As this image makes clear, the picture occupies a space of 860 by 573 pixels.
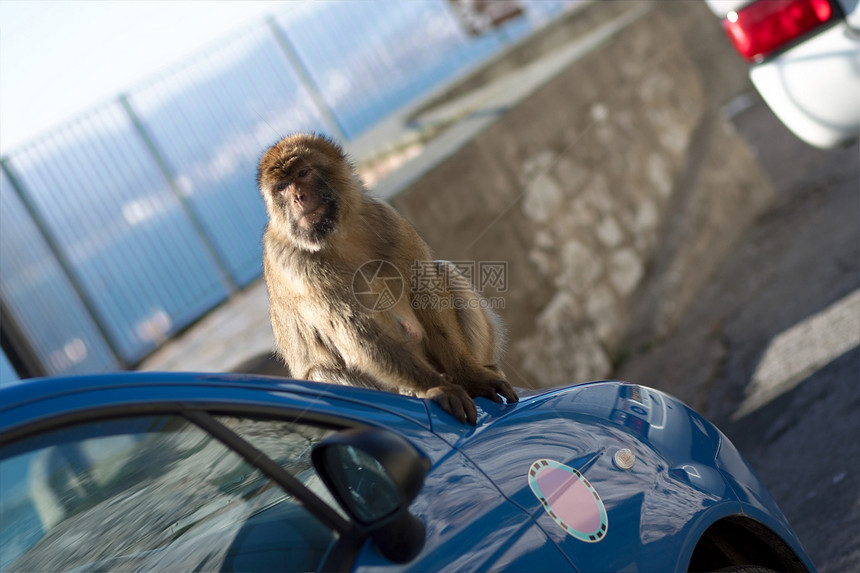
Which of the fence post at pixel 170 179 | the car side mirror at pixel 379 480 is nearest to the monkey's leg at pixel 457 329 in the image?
the car side mirror at pixel 379 480

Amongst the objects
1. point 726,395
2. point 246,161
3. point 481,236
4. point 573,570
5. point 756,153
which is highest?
point 246,161

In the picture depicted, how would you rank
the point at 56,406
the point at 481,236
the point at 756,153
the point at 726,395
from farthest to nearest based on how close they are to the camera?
1. the point at 756,153
2. the point at 481,236
3. the point at 726,395
4. the point at 56,406

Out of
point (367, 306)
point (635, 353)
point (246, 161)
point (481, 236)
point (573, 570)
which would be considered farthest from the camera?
point (246, 161)

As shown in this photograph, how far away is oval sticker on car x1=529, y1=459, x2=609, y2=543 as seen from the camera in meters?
1.58

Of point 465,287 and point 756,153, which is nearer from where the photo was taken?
point 465,287

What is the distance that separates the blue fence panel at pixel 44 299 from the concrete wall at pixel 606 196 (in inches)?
91.9

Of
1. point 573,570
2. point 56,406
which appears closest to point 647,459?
point 573,570

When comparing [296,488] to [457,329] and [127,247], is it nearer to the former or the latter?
[457,329]

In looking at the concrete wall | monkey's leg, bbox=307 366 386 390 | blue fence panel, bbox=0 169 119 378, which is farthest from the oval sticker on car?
blue fence panel, bbox=0 169 119 378

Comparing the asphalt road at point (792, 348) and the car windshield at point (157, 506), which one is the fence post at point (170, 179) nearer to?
the asphalt road at point (792, 348)

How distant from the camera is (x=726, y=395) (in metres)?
4.21

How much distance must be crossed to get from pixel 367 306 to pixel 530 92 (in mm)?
3192

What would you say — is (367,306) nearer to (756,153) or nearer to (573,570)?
(573,570)

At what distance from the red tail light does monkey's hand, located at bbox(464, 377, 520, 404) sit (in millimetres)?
1915
